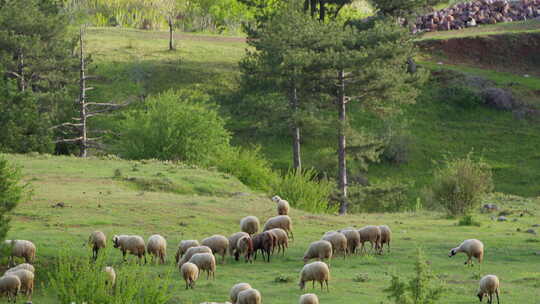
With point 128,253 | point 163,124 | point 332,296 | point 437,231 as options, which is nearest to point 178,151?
point 163,124

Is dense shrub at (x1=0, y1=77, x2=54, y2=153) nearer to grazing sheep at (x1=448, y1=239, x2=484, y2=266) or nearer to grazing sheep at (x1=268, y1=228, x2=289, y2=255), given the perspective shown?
grazing sheep at (x1=268, y1=228, x2=289, y2=255)

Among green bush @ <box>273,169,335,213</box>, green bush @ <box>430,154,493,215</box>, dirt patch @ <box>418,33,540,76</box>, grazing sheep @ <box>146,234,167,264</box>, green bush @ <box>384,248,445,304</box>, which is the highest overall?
dirt patch @ <box>418,33,540,76</box>

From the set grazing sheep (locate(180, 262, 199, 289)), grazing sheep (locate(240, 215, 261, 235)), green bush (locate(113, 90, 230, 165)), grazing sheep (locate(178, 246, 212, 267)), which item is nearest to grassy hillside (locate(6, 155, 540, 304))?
grazing sheep (locate(180, 262, 199, 289))

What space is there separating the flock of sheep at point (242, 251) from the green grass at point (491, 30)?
7003cm

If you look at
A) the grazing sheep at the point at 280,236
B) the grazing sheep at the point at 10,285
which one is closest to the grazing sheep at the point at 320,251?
the grazing sheep at the point at 280,236

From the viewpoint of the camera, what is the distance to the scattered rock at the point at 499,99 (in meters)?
79.8

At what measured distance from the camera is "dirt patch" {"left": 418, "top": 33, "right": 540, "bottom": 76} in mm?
90688

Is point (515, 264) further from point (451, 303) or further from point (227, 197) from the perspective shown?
point (227, 197)

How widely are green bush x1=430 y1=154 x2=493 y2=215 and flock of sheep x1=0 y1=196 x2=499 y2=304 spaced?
525 inches

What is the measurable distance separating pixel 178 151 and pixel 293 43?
39.2ft

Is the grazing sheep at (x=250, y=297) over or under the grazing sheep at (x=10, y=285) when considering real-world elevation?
over

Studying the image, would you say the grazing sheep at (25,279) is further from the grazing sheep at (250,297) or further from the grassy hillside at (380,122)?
the grassy hillside at (380,122)

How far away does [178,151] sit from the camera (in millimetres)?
52906

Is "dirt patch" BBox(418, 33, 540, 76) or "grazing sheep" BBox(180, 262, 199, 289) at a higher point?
"dirt patch" BBox(418, 33, 540, 76)
